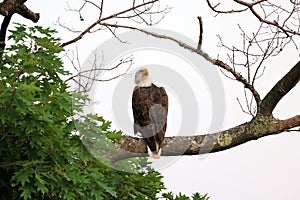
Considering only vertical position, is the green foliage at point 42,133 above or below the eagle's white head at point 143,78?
below

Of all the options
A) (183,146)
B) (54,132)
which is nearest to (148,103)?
(183,146)

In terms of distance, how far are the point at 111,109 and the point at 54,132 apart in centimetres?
60

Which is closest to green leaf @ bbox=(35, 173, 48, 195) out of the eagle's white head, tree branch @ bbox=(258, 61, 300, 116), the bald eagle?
the eagle's white head

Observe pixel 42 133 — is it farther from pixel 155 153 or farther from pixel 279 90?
pixel 279 90

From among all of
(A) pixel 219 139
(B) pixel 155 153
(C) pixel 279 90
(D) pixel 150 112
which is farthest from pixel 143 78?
(C) pixel 279 90

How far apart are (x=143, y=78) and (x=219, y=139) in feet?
2.35

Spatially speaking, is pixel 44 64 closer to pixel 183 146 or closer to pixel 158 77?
pixel 158 77

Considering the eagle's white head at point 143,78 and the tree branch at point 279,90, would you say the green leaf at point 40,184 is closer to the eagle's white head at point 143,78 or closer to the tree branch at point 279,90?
the eagle's white head at point 143,78

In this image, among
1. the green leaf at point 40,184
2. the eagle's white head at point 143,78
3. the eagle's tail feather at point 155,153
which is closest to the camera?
the green leaf at point 40,184

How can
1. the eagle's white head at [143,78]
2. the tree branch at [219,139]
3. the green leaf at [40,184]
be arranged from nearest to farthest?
the green leaf at [40,184], the eagle's white head at [143,78], the tree branch at [219,139]

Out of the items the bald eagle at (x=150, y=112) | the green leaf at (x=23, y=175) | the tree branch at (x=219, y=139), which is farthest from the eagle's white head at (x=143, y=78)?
the green leaf at (x=23, y=175)

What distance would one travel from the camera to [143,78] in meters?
3.86

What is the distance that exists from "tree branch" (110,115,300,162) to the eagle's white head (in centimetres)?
36

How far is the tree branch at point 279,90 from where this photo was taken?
4.11 meters
